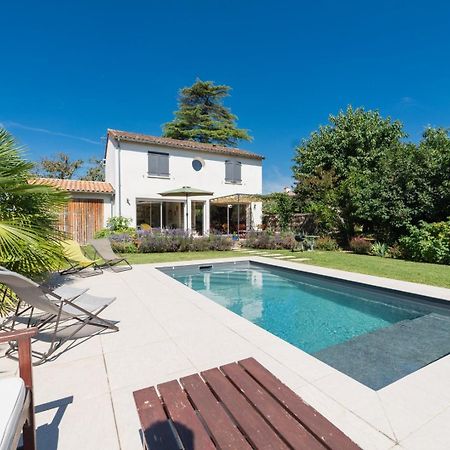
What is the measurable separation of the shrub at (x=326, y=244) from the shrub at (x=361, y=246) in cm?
128

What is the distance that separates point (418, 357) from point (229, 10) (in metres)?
16.7

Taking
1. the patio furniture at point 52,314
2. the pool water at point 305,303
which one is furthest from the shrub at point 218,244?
the patio furniture at point 52,314

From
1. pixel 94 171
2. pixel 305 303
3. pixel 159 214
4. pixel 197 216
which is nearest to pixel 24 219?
pixel 305 303

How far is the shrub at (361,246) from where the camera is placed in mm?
14219

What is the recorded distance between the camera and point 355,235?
1639 cm

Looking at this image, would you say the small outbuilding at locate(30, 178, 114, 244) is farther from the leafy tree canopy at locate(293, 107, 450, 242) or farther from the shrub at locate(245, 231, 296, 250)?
the leafy tree canopy at locate(293, 107, 450, 242)

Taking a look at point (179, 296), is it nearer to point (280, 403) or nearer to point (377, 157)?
point (280, 403)

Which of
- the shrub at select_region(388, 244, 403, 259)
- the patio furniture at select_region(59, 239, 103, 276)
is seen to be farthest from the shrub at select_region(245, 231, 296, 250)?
the patio furniture at select_region(59, 239, 103, 276)

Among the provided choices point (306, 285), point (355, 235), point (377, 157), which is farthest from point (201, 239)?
point (377, 157)

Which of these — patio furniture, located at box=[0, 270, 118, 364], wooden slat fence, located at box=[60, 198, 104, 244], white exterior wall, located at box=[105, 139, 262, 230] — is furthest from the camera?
white exterior wall, located at box=[105, 139, 262, 230]

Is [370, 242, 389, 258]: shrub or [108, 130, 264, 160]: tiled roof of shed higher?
[108, 130, 264, 160]: tiled roof of shed

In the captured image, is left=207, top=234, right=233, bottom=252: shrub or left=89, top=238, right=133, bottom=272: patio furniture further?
left=207, top=234, right=233, bottom=252: shrub

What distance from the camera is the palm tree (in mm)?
4859

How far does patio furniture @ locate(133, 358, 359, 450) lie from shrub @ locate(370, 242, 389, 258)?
13.2m
